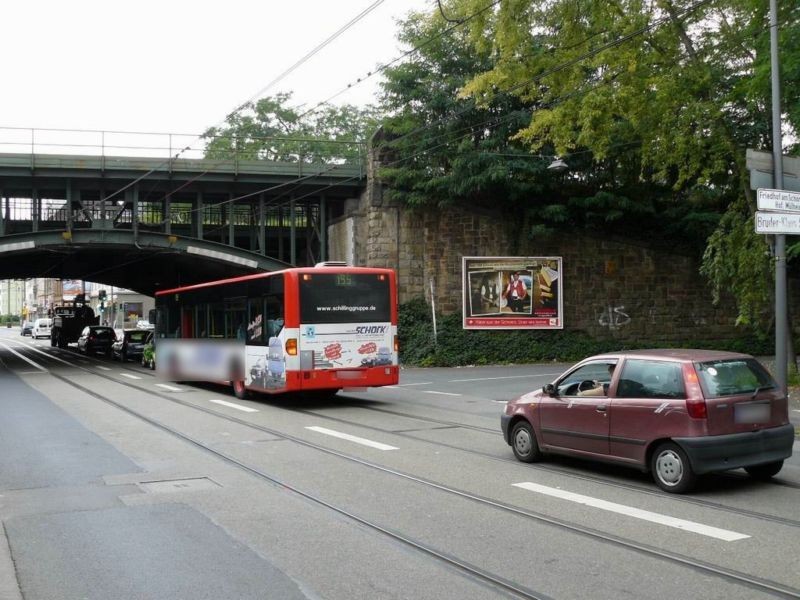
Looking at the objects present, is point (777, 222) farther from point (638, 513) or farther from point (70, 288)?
point (70, 288)

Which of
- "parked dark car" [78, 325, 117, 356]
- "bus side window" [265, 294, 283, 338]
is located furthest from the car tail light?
"parked dark car" [78, 325, 117, 356]

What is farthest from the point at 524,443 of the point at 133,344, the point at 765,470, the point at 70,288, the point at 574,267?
the point at 70,288

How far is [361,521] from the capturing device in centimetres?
684

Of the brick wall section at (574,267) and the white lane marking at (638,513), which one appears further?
the brick wall section at (574,267)

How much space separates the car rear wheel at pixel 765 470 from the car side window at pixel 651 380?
1310mm

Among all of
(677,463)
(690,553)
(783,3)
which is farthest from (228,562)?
(783,3)

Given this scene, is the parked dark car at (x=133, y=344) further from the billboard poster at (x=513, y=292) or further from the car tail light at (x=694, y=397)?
the car tail light at (x=694, y=397)

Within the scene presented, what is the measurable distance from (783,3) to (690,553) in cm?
1526

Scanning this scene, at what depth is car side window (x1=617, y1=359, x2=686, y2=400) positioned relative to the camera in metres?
8.04

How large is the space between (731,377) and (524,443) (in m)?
2.66

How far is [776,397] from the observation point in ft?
27.0

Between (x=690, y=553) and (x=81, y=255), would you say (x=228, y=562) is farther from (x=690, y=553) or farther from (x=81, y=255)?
(x=81, y=255)

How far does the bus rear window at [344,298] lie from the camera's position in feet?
53.1

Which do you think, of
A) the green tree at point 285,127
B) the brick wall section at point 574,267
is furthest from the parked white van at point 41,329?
the brick wall section at point 574,267
